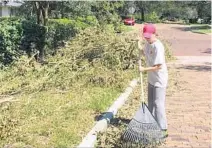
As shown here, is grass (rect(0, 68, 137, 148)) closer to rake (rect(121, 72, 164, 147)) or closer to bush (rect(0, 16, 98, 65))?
rake (rect(121, 72, 164, 147))

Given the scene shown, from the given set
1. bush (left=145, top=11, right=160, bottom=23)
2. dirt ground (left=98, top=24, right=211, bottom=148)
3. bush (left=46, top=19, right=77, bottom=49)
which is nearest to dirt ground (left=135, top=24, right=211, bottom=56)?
bush (left=46, top=19, right=77, bottom=49)

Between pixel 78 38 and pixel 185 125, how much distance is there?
23.2ft

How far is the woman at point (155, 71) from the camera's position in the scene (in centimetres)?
625

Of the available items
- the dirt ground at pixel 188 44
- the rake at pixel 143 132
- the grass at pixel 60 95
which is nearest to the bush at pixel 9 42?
the grass at pixel 60 95

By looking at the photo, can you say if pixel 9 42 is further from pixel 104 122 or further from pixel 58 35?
pixel 104 122

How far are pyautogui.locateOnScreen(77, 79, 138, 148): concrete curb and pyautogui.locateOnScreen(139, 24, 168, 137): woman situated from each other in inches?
32.2

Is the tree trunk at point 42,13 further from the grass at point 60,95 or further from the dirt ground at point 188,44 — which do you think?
the dirt ground at point 188,44

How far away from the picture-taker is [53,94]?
30.1 ft

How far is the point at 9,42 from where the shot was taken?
13570 millimetres

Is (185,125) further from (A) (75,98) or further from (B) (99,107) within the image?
(A) (75,98)

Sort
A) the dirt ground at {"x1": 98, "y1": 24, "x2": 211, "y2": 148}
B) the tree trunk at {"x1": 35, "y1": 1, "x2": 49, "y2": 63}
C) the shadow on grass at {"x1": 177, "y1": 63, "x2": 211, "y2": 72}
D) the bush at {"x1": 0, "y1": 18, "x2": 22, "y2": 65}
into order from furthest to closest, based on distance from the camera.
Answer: the tree trunk at {"x1": 35, "y1": 1, "x2": 49, "y2": 63}, the shadow on grass at {"x1": 177, "y1": 63, "x2": 211, "y2": 72}, the bush at {"x1": 0, "y1": 18, "x2": 22, "y2": 65}, the dirt ground at {"x1": 98, "y1": 24, "x2": 211, "y2": 148}

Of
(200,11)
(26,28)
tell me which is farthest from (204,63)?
(200,11)

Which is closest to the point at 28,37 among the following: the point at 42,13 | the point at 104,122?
the point at 42,13

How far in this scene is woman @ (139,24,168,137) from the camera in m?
6.25
